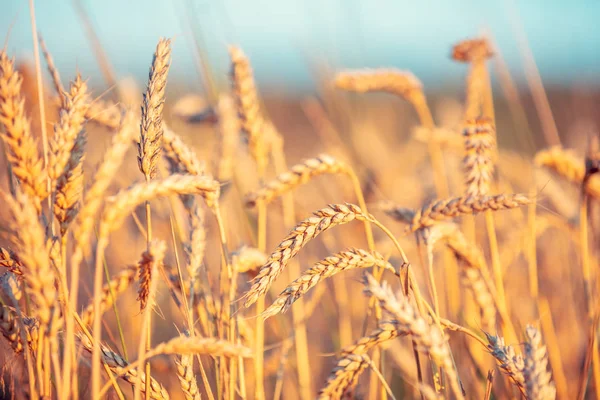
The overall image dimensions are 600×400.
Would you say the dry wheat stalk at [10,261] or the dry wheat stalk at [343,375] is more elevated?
the dry wheat stalk at [10,261]

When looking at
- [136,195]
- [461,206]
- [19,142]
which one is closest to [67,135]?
[19,142]

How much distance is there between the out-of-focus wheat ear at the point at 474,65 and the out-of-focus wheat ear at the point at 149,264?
1345 mm

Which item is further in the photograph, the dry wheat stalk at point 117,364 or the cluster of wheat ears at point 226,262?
the dry wheat stalk at point 117,364

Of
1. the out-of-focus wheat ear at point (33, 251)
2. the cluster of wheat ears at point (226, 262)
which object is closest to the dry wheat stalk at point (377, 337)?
the cluster of wheat ears at point (226, 262)

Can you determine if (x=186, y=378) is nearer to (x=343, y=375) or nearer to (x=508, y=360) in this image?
(x=343, y=375)

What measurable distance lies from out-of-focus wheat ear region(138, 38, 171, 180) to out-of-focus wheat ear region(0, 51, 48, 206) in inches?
7.7

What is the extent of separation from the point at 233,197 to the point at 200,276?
1.00 meters

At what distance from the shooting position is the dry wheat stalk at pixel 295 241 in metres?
0.92

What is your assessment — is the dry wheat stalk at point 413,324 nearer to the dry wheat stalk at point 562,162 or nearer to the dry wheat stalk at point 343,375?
the dry wheat stalk at point 343,375

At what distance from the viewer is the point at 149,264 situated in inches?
37.0

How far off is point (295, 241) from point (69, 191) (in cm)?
48

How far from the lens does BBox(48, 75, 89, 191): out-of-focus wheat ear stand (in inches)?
33.8

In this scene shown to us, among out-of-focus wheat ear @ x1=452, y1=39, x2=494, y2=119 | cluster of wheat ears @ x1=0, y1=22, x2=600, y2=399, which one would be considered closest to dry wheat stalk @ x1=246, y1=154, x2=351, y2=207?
cluster of wheat ears @ x1=0, y1=22, x2=600, y2=399

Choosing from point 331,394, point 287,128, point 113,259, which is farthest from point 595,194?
point 287,128
